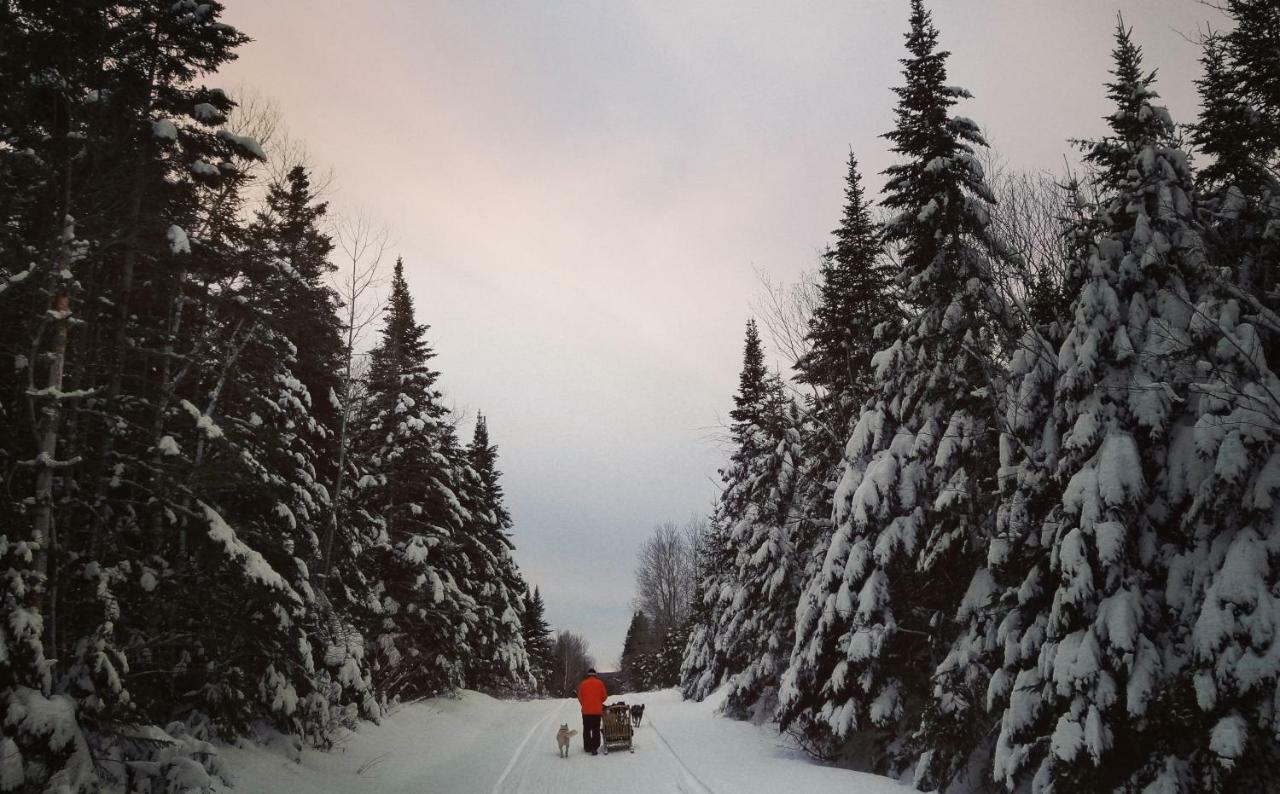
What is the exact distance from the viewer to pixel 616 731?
1482cm

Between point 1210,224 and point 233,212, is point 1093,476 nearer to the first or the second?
point 1210,224

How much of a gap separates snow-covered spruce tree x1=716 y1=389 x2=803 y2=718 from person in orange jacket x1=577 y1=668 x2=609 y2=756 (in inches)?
228

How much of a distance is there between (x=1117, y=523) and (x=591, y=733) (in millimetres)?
11321

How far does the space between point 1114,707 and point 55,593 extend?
39.3 ft

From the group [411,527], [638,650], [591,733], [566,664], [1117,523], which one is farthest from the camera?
[566,664]

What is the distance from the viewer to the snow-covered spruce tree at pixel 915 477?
11359mm

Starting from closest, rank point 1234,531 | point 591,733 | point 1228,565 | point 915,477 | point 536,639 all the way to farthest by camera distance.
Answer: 1. point 1228,565
2. point 1234,531
3. point 915,477
4. point 591,733
5. point 536,639

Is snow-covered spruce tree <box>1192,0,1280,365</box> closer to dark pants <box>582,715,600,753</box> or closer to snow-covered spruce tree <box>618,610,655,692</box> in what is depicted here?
dark pants <box>582,715,600,753</box>

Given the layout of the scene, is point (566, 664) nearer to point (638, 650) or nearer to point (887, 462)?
point (638, 650)

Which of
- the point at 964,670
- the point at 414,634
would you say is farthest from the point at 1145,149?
the point at 414,634

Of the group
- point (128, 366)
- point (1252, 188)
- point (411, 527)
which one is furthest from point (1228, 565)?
point (411, 527)

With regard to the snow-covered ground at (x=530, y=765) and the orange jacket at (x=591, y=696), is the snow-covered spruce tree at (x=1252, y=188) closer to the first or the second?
the snow-covered ground at (x=530, y=765)

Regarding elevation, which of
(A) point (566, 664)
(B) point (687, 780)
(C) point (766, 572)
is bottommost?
(A) point (566, 664)

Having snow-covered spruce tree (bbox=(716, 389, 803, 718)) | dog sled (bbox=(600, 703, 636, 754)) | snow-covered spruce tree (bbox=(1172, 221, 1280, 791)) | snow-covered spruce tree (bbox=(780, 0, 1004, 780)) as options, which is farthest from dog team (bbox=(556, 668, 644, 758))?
snow-covered spruce tree (bbox=(1172, 221, 1280, 791))
